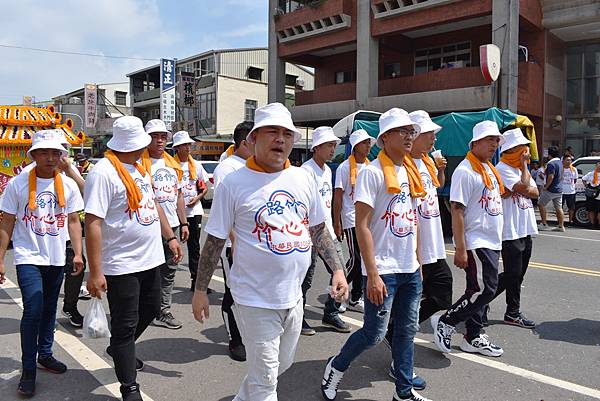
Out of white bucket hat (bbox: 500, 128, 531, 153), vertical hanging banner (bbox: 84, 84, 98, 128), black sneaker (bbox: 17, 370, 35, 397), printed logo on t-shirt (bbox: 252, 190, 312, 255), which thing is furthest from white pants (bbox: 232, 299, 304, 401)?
vertical hanging banner (bbox: 84, 84, 98, 128)

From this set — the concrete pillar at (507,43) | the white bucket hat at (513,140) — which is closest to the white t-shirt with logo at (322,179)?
the white bucket hat at (513,140)

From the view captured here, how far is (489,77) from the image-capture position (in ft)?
53.1

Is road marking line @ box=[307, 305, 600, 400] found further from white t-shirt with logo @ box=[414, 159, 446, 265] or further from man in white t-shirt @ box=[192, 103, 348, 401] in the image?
man in white t-shirt @ box=[192, 103, 348, 401]

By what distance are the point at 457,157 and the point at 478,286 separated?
661 cm

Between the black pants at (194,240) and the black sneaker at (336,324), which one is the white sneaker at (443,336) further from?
the black pants at (194,240)

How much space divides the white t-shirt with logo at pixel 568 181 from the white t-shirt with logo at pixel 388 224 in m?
11.3

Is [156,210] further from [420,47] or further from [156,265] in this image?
[420,47]

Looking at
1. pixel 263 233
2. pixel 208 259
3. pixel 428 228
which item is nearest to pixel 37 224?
pixel 208 259

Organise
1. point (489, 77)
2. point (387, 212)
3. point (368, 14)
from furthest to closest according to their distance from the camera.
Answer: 1. point (368, 14)
2. point (489, 77)
3. point (387, 212)

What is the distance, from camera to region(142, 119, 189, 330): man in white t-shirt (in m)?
5.11

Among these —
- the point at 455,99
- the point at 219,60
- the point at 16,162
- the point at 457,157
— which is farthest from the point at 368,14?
the point at 219,60

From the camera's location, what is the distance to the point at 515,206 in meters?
4.77

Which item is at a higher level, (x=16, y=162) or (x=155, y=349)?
(x=16, y=162)

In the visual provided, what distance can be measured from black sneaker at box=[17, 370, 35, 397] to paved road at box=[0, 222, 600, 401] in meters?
0.06
